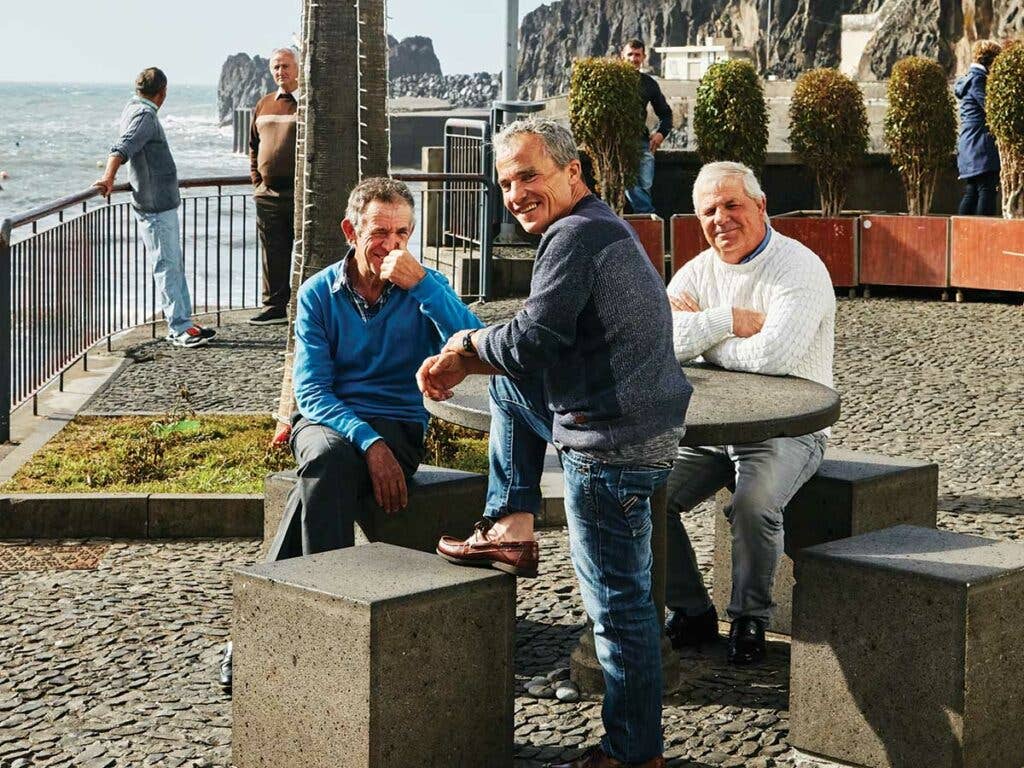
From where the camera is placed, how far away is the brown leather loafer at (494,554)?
4.64 metres

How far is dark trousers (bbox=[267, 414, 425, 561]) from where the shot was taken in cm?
535

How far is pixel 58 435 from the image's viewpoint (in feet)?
29.9

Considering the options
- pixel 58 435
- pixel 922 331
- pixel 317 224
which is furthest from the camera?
pixel 922 331

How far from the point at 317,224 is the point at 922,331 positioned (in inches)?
252

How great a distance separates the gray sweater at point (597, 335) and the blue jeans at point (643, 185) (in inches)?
485

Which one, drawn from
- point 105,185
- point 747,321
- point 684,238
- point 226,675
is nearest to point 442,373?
point 226,675

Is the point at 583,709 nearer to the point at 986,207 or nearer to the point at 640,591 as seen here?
the point at 640,591

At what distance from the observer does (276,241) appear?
1355cm

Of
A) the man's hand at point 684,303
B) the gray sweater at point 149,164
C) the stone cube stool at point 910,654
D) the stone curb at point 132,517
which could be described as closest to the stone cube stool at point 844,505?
the man's hand at point 684,303

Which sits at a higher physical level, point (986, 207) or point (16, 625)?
point (986, 207)

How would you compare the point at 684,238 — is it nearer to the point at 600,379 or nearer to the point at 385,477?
the point at 385,477

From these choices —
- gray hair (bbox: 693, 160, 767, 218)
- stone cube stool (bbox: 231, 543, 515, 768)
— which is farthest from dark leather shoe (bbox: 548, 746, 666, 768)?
gray hair (bbox: 693, 160, 767, 218)

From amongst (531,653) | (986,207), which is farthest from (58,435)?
(986,207)

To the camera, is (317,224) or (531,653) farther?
(317,224)
